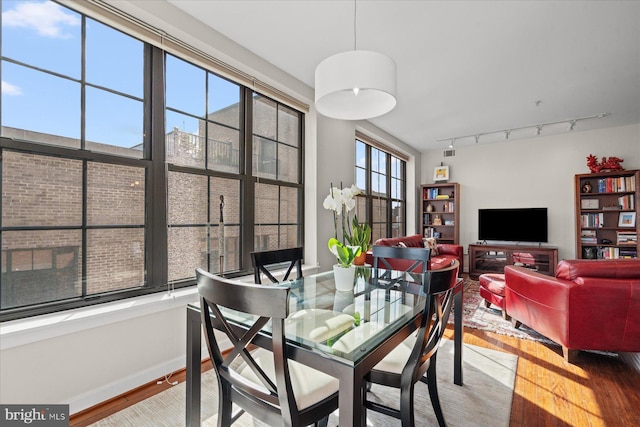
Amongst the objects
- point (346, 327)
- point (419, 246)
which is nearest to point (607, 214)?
point (419, 246)

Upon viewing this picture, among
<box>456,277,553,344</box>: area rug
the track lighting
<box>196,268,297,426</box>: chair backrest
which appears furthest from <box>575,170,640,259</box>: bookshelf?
<box>196,268,297,426</box>: chair backrest

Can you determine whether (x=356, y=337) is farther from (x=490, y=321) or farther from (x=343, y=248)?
(x=490, y=321)

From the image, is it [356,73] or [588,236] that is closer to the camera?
[356,73]

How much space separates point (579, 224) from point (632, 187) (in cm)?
87

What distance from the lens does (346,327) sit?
4.21ft

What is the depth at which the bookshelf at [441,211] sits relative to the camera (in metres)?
6.25

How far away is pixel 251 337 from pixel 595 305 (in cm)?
256

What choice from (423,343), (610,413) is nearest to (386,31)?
(423,343)

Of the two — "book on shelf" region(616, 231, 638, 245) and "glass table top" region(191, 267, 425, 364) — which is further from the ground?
"book on shelf" region(616, 231, 638, 245)

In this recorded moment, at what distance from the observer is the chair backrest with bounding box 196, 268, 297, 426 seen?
0.93 metres

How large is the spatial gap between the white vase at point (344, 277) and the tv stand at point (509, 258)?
4768 mm

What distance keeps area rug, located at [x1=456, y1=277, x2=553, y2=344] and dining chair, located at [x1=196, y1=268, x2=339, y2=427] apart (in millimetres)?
2566

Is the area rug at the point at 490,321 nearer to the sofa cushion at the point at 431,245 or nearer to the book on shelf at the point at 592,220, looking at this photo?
the sofa cushion at the point at 431,245

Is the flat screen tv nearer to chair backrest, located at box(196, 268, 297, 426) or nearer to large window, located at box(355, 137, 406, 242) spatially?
large window, located at box(355, 137, 406, 242)
